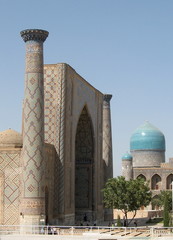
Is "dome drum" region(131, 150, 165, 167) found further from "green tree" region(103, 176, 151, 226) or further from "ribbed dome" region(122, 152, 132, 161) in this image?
"green tree" region(103, 176, 151, 226)

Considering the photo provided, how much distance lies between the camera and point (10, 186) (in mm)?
30469

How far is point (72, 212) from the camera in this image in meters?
34.9

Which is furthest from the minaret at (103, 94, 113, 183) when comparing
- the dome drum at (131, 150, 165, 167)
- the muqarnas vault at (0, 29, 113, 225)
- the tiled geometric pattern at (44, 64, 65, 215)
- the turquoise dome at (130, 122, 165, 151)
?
the turquoise dome at (130, 122, 165, 151)

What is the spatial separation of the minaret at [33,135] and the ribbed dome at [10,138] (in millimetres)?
3991

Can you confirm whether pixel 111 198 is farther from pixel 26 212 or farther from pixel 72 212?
pixel 26 212

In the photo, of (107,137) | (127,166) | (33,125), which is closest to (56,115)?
(33,125)

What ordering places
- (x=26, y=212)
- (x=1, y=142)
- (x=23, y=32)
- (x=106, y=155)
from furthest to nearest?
(x=106, y=155) < (x=1, y=142) < (x=23, y=32) < (x=26, y=212)

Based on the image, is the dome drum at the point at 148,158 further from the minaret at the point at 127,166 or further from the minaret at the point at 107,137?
the minaret at the point at 107,137

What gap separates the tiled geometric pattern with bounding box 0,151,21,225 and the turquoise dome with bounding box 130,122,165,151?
43.2m

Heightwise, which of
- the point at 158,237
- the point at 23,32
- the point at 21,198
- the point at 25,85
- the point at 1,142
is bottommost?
the point at 158,237

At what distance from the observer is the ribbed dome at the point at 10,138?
3222cm

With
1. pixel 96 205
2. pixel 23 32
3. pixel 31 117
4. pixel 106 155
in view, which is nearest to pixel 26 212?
pixel 31 117

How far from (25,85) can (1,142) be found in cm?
524

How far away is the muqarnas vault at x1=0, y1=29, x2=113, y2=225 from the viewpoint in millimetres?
28109
